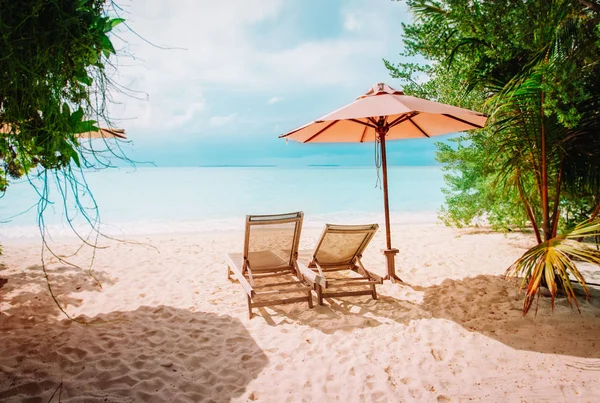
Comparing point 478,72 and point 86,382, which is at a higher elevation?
point 478,72

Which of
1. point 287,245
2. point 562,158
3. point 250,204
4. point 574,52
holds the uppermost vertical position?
point 574,52

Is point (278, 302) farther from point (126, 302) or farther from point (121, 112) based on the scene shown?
point (121, 112)

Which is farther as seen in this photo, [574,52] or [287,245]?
[287,245]

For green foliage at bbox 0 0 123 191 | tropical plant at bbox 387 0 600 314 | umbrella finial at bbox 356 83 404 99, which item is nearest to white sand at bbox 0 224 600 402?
tropical plant at bbox 387 0 600 314

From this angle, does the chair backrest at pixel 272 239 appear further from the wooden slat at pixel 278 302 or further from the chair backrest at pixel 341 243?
the wooden slat at pixel 278 302

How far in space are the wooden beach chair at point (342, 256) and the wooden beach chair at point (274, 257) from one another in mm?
171

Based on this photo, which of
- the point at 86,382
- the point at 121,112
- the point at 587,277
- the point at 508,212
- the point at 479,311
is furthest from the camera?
the point at 508,212

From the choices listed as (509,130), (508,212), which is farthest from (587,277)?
(509,130)

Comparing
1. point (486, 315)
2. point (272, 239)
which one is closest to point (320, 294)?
point (272, 239)

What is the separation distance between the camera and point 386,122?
5059mm

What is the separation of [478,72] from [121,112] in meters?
3.95

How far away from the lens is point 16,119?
1.65m

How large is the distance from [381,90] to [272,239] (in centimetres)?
234

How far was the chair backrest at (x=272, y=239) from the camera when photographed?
13.4 ft
